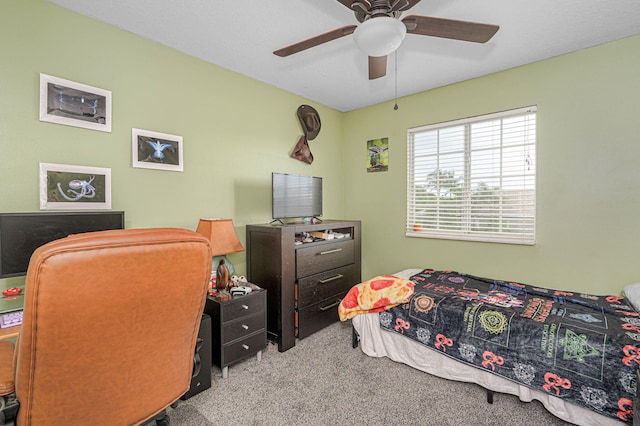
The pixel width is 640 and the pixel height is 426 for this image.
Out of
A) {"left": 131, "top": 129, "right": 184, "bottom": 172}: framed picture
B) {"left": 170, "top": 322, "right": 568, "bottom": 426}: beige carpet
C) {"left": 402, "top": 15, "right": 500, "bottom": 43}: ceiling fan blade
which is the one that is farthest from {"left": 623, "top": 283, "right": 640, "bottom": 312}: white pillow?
{"left": 131, "top": 129, "right": 184, "bottom": 172}: framed picture

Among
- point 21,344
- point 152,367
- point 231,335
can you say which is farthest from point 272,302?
point 21,344

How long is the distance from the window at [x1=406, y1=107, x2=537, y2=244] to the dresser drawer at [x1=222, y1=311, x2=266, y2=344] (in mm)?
2094

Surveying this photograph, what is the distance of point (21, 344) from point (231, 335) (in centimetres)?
159

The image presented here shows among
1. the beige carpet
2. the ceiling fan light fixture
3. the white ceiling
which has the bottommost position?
the beige carpet

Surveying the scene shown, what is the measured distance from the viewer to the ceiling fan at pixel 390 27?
1.48m

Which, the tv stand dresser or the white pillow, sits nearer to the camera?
the white pillow

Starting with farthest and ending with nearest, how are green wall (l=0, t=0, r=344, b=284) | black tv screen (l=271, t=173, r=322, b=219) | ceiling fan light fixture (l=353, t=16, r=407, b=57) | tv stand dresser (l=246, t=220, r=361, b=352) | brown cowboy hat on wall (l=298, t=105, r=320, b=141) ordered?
1. brown cowboy hat on wall (l=298, t=105, r=320, b=141)
2. black tv screen (l=271, t=173, r=322, b=219)
3. tv stand dresser (l=246, t=220, r=361, b=352)
4. green wall (l=0, t=0, r=344, b=284)
5. ceiling fan light fixture (l=353, t=16, r=407, b=57)

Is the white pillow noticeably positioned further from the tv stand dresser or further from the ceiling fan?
the tv stand dresser

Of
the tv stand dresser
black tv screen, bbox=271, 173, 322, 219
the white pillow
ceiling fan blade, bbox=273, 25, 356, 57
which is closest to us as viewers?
ceiling fan blade, bbox=273, 25, 356, 57

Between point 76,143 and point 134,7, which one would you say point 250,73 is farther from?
point 76,143

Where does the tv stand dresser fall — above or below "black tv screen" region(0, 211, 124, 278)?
below

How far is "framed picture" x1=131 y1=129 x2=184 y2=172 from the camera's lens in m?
2.30

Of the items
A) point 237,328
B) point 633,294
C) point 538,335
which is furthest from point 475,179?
point 237,328

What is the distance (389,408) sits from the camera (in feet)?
6.21
